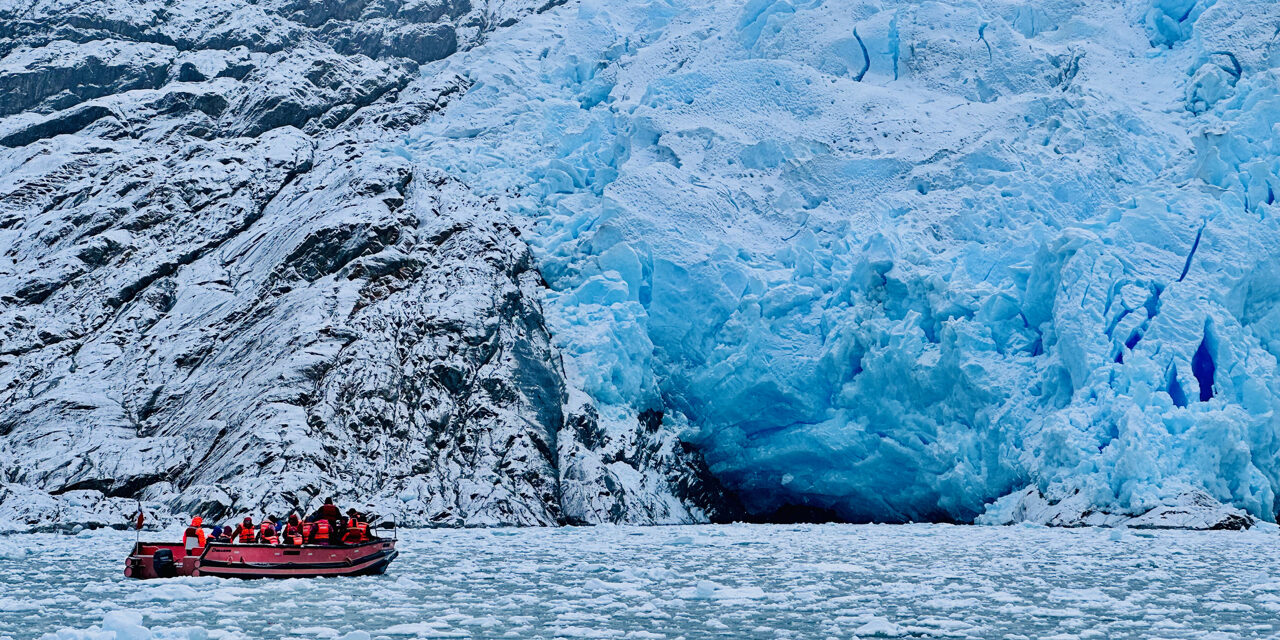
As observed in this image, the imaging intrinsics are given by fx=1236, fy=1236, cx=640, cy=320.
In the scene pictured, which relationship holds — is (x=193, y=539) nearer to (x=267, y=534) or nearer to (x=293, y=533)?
(x=267, y=534)

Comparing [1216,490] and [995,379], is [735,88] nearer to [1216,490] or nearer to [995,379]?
[995,379]

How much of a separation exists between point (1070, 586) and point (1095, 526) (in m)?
12.8

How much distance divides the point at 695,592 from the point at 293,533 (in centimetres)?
791

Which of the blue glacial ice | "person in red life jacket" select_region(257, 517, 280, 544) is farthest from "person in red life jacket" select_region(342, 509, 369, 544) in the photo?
the blue glacial ice

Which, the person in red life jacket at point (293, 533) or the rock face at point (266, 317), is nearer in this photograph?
the person in red life jacket at point (293, 533)

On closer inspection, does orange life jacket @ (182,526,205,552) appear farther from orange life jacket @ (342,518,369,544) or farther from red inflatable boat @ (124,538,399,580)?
orange life jacket @ (342,518,369,544)

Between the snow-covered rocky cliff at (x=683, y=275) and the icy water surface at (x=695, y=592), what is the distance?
494 centimetres

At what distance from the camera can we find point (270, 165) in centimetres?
3925

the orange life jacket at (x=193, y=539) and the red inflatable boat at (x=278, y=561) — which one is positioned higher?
the orange life jacket at (x=193, y=539)

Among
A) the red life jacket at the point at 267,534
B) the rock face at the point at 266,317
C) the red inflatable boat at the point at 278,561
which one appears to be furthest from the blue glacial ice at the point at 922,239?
the red inflatable boat at the point at 278,561

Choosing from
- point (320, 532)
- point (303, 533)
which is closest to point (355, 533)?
point (320, 532)

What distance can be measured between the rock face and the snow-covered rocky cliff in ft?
0.36

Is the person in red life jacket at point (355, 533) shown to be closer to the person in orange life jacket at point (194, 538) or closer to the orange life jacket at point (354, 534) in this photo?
the orange life jacket at point (354, 534)

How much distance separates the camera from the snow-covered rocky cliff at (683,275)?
29562mm
